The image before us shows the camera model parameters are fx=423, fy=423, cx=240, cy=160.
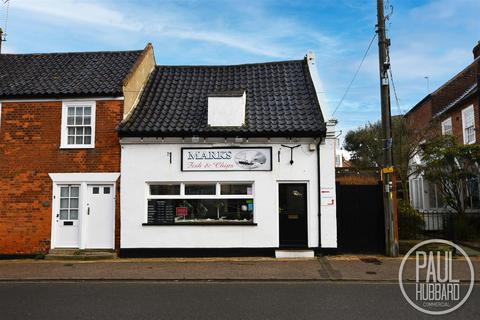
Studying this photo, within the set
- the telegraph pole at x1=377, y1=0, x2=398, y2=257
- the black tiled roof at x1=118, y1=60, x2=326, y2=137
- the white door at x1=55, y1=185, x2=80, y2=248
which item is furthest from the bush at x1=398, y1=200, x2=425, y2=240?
the white door at x1=55, y1=185, x2=80, y2=248

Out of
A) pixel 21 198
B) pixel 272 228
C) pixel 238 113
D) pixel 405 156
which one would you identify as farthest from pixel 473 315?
pixel 405 156

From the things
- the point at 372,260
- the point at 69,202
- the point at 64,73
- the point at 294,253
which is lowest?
the point at 372,260

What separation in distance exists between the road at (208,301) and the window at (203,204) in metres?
3.67

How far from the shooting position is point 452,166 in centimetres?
1589

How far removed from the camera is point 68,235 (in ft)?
43.2

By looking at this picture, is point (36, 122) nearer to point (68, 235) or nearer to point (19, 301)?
point (68, 235)

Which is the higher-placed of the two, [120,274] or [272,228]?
[272,228]

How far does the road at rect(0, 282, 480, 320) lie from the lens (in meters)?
6.73

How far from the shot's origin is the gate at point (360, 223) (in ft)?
42.7

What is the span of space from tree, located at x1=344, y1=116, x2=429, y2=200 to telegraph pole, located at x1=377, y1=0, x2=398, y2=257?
10.6ft

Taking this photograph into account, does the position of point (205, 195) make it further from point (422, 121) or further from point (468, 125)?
point (422, 121)

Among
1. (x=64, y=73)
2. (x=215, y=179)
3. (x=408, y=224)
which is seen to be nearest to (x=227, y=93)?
(x=215, y=179)

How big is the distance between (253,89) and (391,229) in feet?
22.2

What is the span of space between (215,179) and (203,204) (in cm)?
89
